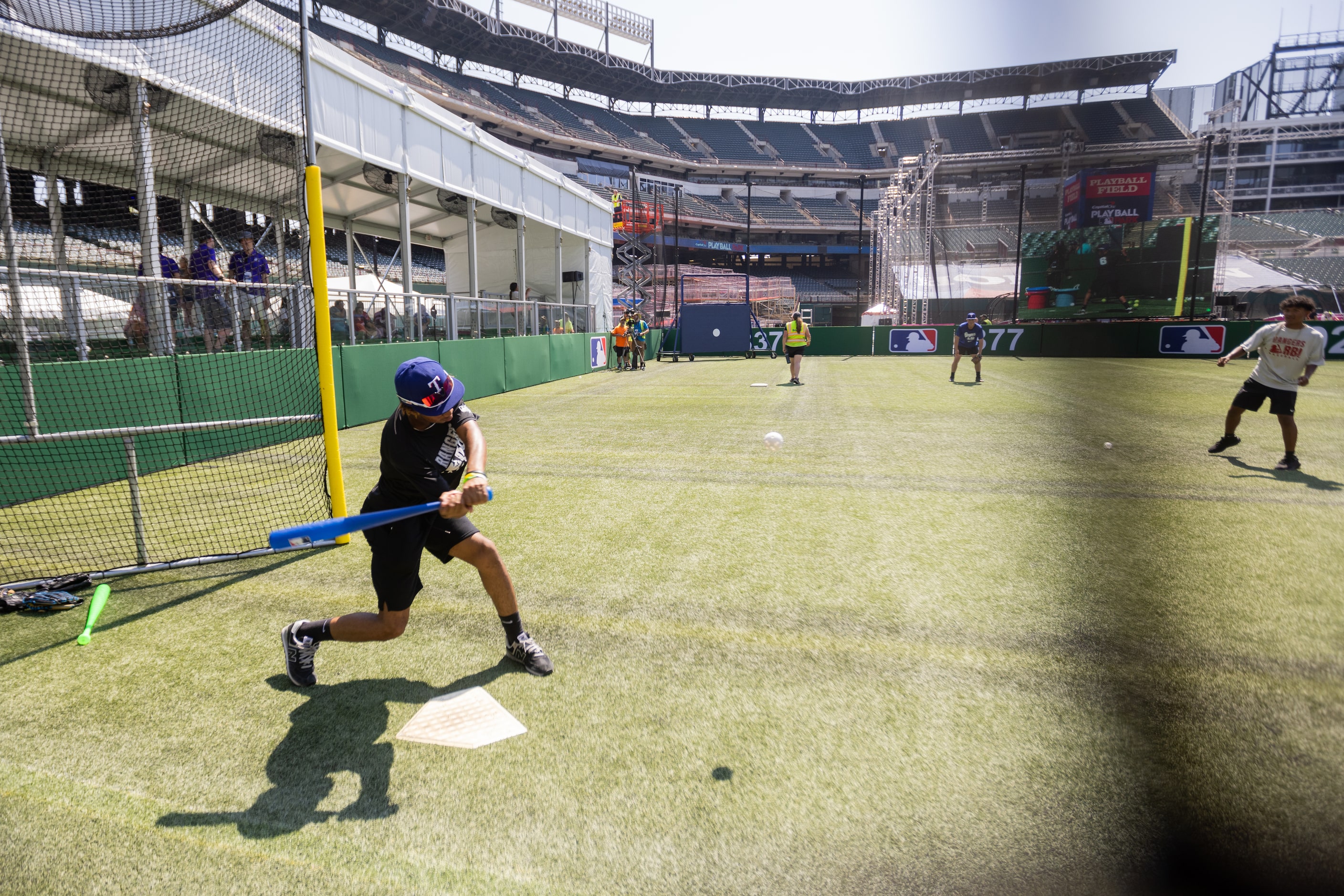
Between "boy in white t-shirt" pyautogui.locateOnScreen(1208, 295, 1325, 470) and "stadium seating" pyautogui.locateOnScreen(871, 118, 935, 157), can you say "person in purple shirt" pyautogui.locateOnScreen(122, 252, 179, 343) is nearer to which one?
"boy in white t-shirt" pyautogui.locateOnScreen(1208, 295, 1325, 470)

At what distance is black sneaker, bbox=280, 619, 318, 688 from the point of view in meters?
3.50

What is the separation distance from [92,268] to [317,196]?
5.20 meters

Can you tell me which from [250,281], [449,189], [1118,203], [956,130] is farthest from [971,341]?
[956,130]

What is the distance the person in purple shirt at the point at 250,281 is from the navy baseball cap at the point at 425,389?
6.72 m

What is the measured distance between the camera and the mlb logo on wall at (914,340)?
29.8 m

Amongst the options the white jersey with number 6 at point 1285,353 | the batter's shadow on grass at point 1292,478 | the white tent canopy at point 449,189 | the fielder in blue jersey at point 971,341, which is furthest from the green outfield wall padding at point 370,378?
the fielder in blue jersey at point 971,341

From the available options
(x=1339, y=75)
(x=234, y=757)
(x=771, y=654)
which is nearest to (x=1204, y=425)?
(x=1339, y=75)

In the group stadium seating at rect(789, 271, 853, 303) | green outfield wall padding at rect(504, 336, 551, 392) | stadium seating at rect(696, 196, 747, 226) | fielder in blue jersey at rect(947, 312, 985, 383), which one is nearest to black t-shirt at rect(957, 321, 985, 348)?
fielder in blue jersey at rect(947, 312, 985, 383)

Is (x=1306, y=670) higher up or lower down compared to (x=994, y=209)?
lower down

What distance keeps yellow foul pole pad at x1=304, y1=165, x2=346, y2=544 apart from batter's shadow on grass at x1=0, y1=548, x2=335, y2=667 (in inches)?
25.4

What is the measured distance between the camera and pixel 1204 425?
35.3ft

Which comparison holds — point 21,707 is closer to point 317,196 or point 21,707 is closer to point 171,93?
point 317,196

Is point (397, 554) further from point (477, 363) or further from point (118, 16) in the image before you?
point (477, 363)

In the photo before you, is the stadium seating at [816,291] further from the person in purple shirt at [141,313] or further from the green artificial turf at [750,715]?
the green artificial turf at [750,715]
